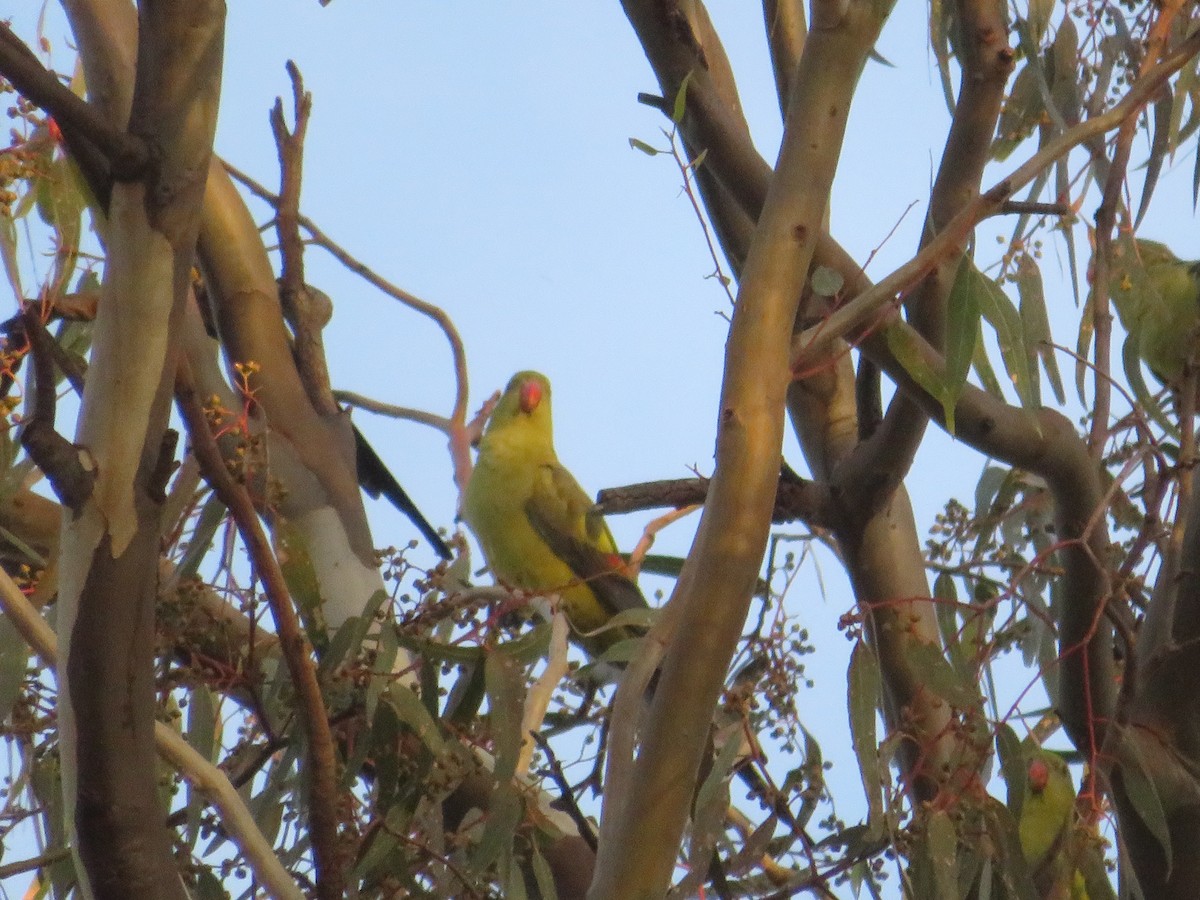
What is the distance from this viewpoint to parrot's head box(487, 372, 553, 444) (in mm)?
3020

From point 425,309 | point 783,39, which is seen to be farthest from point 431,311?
point 783,39

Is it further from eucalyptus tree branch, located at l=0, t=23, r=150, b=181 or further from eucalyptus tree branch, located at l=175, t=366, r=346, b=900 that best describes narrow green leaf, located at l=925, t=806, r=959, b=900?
eucalyptus tree branch, located at l=0, t=23, r=150, b=181

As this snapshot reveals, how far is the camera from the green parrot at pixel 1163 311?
6.21 ft

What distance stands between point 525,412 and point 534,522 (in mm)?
355

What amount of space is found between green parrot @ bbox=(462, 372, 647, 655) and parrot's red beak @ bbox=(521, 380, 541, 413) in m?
0.05

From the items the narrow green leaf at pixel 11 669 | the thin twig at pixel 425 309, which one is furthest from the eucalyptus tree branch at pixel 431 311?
the narrow green leaf at pixel 11 669

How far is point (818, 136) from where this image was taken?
1.00m

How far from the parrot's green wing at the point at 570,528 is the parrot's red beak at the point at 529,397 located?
0.66 feet

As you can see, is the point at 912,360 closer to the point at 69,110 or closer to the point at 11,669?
the point at 69,110

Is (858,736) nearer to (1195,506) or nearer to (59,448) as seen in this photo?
(1195,506)

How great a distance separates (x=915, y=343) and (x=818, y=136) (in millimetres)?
319

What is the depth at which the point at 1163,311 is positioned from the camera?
183 centimetres

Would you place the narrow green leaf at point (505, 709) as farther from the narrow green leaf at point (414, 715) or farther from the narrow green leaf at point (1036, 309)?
the narrow green leaf at point (1036, 309)

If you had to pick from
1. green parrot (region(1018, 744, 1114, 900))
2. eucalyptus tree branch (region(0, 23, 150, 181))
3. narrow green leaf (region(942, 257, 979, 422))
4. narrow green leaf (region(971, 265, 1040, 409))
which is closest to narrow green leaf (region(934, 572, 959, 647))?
green parrot (region(1018, 744, 1114, 900))
